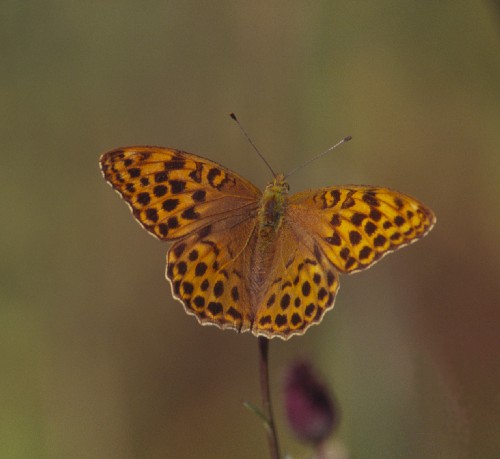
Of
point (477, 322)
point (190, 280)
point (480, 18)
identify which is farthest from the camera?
point (480, 18)

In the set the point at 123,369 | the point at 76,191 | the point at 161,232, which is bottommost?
the point at 123,369

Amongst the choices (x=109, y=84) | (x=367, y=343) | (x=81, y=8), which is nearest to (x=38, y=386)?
(x=367, y=343)

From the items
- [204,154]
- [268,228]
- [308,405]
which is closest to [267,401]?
[308,405]

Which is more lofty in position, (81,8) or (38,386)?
(81,8)

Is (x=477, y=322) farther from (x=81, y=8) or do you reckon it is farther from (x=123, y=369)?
(x=81, y=8)

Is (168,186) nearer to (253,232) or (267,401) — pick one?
(253,232)

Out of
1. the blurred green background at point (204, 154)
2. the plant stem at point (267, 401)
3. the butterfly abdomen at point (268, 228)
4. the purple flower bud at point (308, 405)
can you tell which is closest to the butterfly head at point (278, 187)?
the butterfly abdomen at point (268, 228)

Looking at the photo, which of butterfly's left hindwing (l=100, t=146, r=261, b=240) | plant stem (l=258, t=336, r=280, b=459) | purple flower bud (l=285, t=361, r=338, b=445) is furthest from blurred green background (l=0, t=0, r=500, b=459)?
plant stem (l=258, t=336, r=280, b=459)
